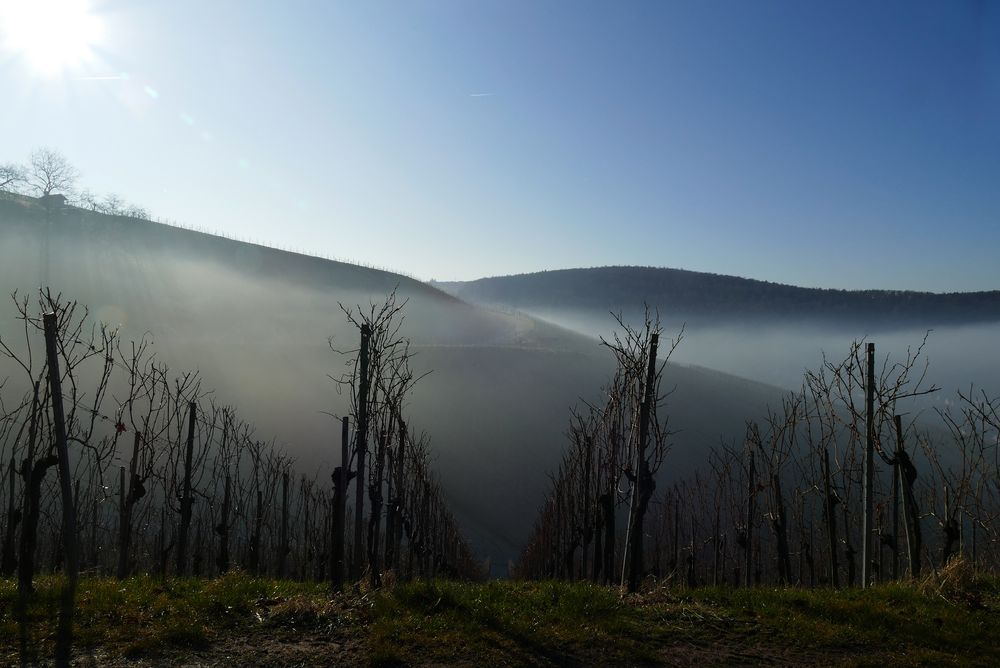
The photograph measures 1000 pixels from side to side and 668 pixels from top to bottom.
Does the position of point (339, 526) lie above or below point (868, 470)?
below

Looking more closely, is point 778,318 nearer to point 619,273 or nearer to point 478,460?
point 619,273

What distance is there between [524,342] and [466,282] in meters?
115

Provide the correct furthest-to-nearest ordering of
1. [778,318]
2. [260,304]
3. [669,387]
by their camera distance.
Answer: [778,318] < [260,304] < [669,387]

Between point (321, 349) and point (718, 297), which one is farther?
point (718, 297)

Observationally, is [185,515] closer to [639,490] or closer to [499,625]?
[499,625]

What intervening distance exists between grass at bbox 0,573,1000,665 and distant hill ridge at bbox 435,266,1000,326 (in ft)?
433

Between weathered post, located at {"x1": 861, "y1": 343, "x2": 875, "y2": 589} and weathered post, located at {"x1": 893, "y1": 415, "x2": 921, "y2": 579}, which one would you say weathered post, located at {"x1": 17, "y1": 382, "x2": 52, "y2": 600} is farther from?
weathered post, located at {"x1": 893, "y1": 415, "x2": 921, "y2": 579}

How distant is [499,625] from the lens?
255 inches

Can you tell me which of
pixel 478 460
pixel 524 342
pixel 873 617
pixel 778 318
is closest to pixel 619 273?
pixel 778 318

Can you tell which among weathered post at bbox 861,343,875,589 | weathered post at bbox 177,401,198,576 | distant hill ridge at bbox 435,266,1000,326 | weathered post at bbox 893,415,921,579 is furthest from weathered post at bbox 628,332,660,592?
distant hill ridge at bbox 435,266,1000,326

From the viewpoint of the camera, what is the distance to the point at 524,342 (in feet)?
207

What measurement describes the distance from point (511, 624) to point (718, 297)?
14819 centimetres

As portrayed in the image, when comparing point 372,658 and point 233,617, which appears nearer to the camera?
point 372,658

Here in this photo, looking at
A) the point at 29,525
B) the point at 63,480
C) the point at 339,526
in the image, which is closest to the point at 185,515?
the point at 339,526
